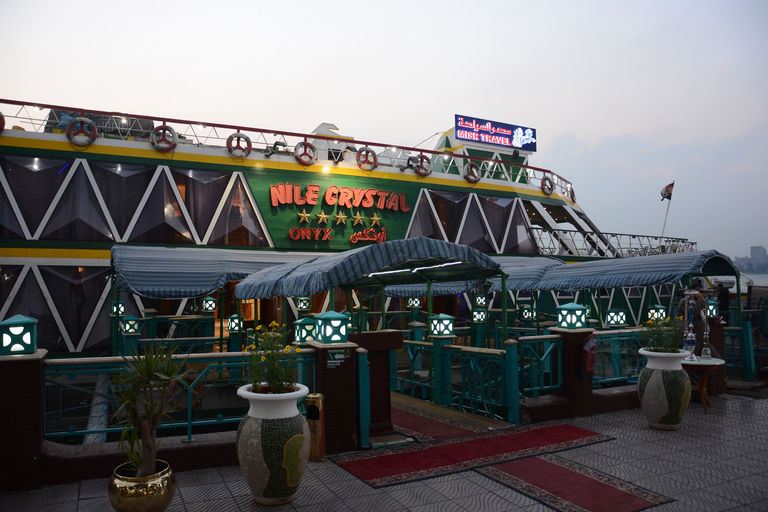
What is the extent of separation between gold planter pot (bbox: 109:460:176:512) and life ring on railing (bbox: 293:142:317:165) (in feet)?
57.6

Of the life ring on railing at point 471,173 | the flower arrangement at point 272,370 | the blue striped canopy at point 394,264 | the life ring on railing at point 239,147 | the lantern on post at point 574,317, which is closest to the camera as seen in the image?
the flower arrangement at point 272,370

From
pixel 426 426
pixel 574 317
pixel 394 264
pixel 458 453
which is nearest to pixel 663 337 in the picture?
pixel 574 317

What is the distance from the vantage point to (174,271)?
1340cm

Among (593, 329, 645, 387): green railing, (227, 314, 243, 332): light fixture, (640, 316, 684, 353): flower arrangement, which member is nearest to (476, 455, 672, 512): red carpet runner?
(640, 316, 684, 353): flower arrangement

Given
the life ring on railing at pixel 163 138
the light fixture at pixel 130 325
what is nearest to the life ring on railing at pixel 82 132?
the life ring on railing at pixel 163 138

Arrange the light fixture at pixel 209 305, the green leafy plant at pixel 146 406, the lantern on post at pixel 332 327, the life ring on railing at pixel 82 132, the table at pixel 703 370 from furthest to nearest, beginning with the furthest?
the life ring on railing at pixel 82 132 → the light fixture at pixel 209 305 → the table at pixel 703 370 → the lantern on post at pixel 332 327 → the green leafy plant at pixel 146 406

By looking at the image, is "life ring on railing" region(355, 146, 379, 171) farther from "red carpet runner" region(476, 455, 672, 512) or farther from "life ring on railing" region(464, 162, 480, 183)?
"red carpet runner" region(476, 455, 672, 512)

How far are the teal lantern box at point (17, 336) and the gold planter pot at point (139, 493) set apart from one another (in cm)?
242

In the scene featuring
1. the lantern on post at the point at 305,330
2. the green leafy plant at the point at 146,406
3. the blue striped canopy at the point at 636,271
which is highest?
the blue striped canopy at the point at 636,271

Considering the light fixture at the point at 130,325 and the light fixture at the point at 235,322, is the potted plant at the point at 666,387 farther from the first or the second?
the light fixture at the point at 130,325

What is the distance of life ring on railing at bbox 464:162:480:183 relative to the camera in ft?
81.4

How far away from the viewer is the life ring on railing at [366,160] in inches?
880

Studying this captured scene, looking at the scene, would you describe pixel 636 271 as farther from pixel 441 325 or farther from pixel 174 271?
pixel 174 271

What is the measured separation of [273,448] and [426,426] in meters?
3.89
